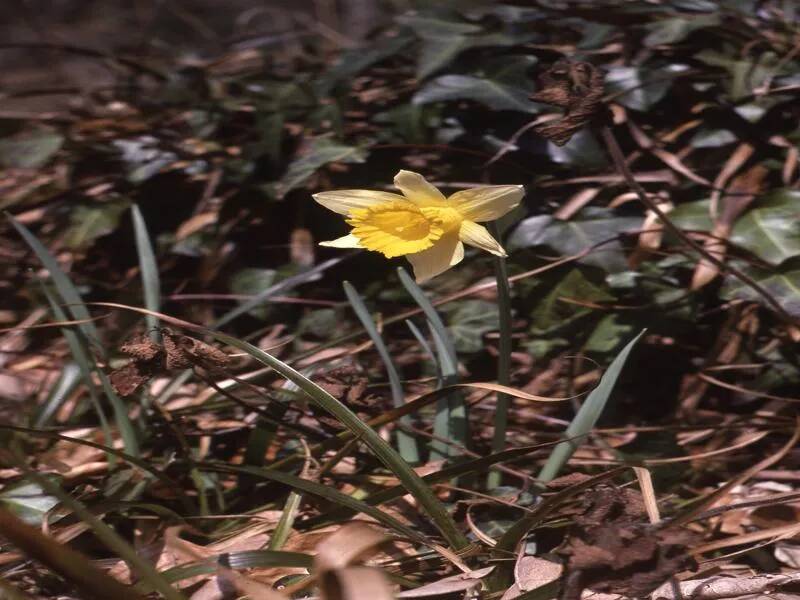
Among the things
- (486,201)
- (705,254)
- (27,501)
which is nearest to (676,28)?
(705,254)

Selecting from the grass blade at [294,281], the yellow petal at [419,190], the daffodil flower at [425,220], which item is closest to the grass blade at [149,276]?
the grass blade at [294,281]

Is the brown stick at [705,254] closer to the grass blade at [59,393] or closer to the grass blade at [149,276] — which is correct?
the grass blade at [149,276]

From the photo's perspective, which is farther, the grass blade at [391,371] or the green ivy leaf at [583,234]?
the green ivy leaf at [583,234]

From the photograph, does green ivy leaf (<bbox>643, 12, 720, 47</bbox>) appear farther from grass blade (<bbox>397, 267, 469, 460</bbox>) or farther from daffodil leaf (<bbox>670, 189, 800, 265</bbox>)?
grass blade (<bbox>397, 267, 469, 460</bbox>)

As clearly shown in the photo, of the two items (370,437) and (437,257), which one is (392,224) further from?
(370,437)

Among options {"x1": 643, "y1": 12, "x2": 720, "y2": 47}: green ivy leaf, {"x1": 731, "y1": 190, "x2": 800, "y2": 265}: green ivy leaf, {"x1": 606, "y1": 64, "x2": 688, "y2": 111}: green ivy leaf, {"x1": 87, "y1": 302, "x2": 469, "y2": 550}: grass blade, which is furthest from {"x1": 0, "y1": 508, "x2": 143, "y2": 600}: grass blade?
{"x1": 643, "y1": 12, "x2": 720, "y2": 47}: green ivy leaf

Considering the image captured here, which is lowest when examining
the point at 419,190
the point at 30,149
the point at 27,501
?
the point at 27,501

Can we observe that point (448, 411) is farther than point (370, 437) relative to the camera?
Yes

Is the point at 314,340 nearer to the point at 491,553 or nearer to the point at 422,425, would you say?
the point at 422,425
